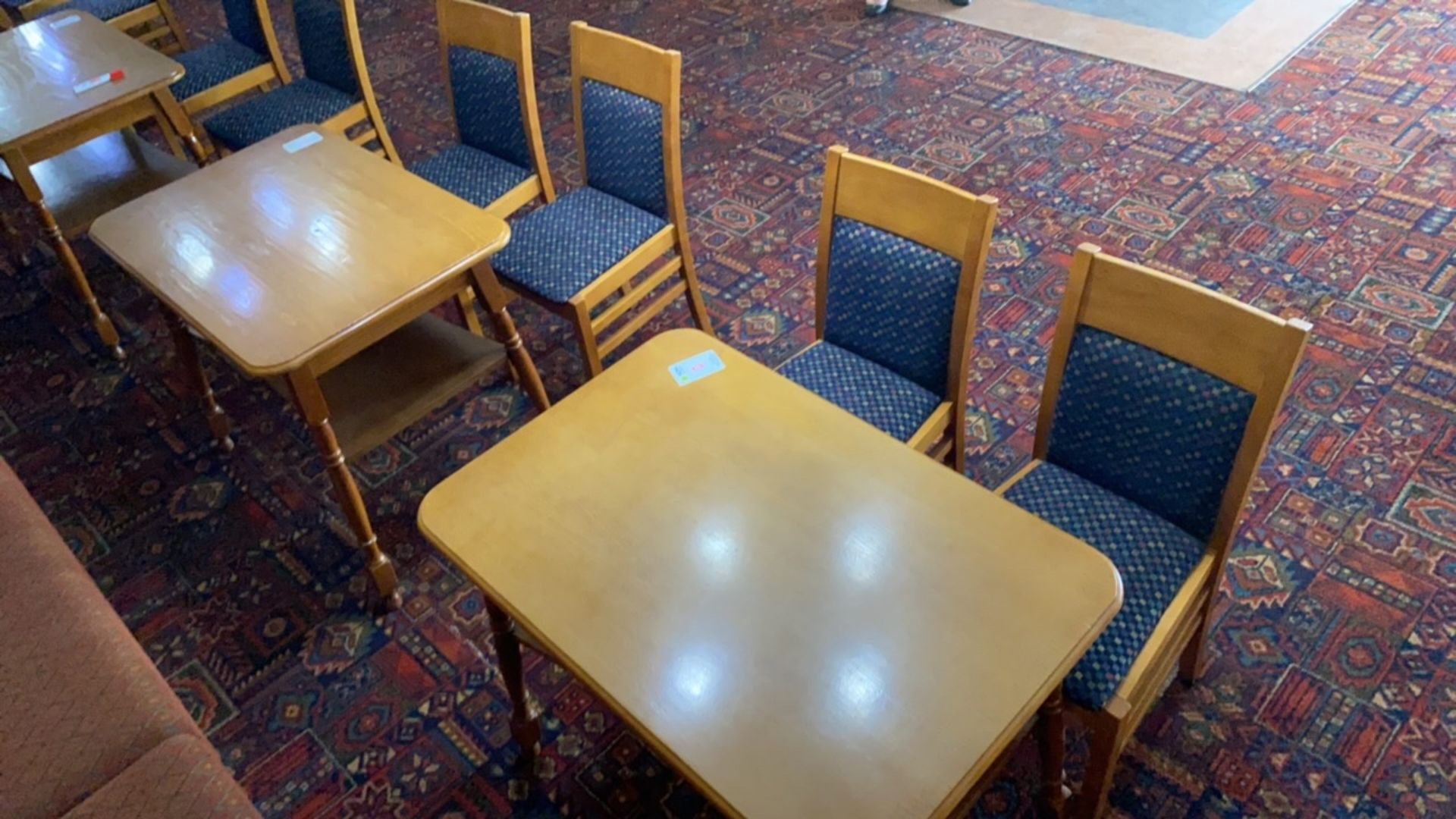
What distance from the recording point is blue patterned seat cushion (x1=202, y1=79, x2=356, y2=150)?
10.2 feet

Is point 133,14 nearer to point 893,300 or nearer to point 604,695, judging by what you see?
point 893,300

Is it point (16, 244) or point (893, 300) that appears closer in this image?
point (893, 300)

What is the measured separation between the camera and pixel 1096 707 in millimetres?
1515

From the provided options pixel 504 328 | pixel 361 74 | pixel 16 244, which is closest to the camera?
pixel 504 328

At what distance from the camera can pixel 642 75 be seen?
7.80 feet

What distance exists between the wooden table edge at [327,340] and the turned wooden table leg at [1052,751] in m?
1.40

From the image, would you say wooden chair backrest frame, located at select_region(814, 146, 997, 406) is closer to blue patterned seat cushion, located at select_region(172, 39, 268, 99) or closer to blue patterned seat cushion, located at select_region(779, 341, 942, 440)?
blue patterned seat cushion, located at select_region(779, 341, 942, 440)

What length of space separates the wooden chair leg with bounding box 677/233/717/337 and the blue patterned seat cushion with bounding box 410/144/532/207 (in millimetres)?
522

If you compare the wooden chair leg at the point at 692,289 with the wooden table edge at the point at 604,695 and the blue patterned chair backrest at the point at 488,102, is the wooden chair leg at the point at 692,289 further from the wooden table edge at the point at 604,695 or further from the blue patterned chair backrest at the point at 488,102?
the wooden table edge at the point at 604,695

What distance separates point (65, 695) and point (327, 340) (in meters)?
0.74

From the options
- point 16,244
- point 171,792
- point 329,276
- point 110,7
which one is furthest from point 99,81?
point 171,792

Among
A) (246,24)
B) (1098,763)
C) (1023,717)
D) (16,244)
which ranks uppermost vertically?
(1023,717)

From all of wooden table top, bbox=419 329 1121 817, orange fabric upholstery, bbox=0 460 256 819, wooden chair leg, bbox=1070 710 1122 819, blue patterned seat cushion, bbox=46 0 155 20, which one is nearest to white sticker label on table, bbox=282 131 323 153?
orange fabric upholstery, bbox=0 460 256 819

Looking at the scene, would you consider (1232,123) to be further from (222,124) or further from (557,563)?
(222,124)
